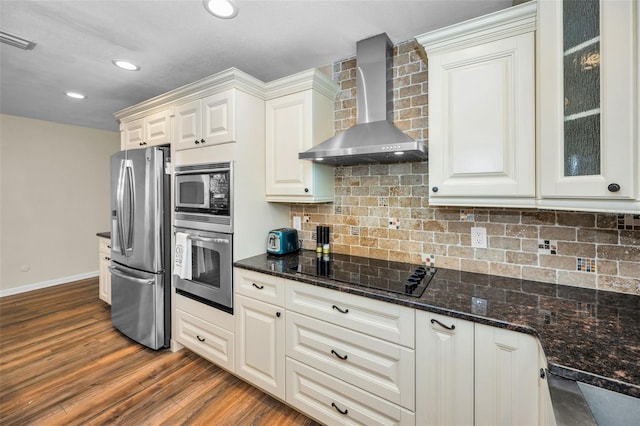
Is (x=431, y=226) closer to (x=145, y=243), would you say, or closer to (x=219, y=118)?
(x=219, y=118)

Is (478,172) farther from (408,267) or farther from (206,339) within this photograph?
(206,339)

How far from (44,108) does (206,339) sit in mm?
3596

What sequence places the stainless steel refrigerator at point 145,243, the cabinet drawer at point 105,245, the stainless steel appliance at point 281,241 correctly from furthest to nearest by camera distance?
1. the cabinet drawer at point 105,245
2. the stainless steel refrigerator at point 145,243
3. the stainless steel appliance at point 281,241

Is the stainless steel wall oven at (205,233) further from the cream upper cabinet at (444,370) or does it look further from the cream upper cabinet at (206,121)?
the cream upper cabinet at (444,370)

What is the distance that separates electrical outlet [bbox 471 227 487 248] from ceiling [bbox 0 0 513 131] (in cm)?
129

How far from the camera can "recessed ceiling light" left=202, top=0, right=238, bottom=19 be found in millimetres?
1584

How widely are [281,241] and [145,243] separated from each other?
1222 mm

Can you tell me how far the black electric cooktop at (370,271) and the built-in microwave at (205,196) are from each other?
67 centimetres

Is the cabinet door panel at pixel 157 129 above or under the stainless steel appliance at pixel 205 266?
above

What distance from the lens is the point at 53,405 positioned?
6.26ft

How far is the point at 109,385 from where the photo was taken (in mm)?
2090

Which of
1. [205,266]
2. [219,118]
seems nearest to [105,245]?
[205,266]

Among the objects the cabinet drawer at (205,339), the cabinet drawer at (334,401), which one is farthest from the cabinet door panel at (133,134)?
the cabinet drawer at (334,401)

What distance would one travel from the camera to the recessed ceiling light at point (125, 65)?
7.47ft
